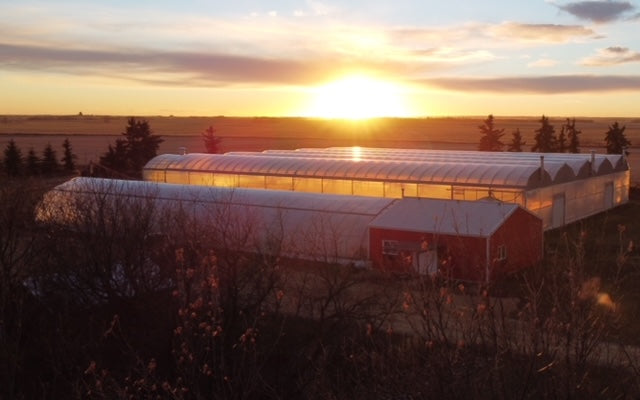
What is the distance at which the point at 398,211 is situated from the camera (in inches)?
1015

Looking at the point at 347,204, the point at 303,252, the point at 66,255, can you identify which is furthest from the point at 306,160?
the point at 66,255

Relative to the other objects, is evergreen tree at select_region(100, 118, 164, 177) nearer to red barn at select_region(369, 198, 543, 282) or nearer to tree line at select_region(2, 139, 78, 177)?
tree line at select_region(2, 139, 78, 177)

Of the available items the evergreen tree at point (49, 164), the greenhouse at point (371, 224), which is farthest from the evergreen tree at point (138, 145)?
the greenhouse at point (371, 224)

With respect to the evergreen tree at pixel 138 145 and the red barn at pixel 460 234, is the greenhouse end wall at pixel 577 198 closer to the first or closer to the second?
the red barn at pixel 460 234

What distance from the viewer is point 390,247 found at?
2462cm

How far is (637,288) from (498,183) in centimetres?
1060

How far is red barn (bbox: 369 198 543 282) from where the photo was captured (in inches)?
901

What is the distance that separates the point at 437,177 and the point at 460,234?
9790 mm

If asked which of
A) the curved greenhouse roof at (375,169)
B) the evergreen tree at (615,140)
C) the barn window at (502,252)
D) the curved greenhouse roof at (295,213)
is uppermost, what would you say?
the evergreen tree at (615,140)

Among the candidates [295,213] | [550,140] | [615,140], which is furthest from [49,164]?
[615,140]

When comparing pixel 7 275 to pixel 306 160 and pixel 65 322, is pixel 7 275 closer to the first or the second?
pixel 65 322

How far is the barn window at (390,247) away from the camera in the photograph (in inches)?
963

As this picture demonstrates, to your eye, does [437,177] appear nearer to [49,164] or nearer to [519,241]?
[519,241]

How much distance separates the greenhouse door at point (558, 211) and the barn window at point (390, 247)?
1163 cm
